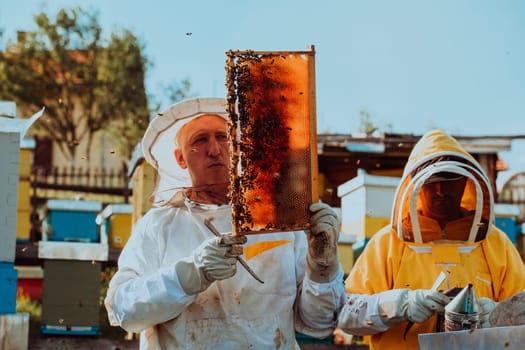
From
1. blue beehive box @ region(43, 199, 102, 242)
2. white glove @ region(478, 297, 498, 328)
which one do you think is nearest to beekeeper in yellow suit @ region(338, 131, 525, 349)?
white glove @ region(478, 297, 498, 328)

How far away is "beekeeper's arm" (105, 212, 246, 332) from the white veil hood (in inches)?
21.7

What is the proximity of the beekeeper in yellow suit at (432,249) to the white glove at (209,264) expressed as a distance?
1.28 metres

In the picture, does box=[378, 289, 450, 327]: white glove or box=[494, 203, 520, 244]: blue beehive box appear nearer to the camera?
box=[378, 289, 450, 327]: white glove

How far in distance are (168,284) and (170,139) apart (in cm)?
99

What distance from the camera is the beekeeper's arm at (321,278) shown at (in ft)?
12.2

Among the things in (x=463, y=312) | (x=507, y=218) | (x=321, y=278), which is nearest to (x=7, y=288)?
(x=321, y=278)

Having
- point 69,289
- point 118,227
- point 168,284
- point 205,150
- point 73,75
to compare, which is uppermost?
point 73,75

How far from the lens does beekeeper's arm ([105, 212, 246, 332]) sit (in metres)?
3.62

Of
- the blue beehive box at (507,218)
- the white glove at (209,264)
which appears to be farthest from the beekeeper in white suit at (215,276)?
the blue beehive box at (507,218)

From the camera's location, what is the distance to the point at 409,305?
4559 mm

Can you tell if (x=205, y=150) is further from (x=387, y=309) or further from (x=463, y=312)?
(x=463, y=312)

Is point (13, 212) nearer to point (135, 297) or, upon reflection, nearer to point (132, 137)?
point (135, 297)

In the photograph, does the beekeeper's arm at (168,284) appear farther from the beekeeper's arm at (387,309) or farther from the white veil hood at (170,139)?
the beekeeper's arm at (387,309)

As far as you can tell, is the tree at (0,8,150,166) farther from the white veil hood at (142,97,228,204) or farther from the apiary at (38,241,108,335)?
the white veil hood at (142,97,228,204)
